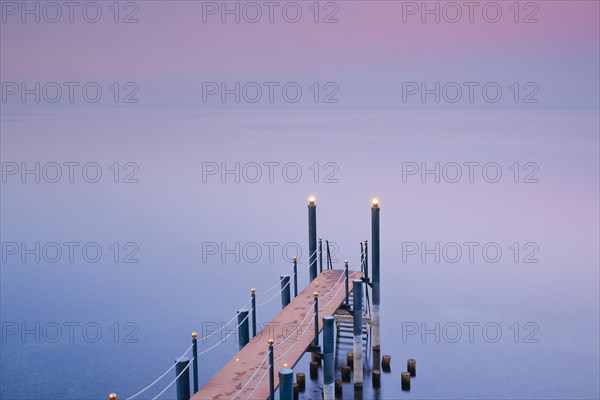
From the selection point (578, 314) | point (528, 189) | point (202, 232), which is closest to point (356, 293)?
point (578, 314)

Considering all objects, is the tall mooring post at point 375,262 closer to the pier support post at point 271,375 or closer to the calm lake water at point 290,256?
the calm lake water at point 290,256

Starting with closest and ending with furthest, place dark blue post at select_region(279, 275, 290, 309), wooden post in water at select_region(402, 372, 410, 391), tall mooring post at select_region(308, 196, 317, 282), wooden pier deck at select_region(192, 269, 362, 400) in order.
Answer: wooden pier deck at select_region(192, 269, 362, 400) → dark blue post at select_region(279, 275, 290, 309) → wooden post in water at select_region(402, 372, 410, 391) → tall mooring post at select_region(308, 196, 317, 282)

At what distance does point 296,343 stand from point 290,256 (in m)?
21.3

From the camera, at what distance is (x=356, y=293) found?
19578mm

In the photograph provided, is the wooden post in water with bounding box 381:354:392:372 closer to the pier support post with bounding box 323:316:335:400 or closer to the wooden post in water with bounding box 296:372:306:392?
the wooden post in water with bounding box 296:372:306:392

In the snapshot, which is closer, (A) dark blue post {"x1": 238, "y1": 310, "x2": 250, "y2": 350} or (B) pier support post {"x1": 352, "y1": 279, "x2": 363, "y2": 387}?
(A) dark blue post {"x1": 238, "y1": 310, "x2": 250, "y2": 350}

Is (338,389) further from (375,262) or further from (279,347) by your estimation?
(375,262)

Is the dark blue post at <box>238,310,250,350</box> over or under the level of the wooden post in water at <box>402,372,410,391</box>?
over

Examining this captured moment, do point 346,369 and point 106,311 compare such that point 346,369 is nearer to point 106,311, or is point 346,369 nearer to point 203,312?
point 203,312

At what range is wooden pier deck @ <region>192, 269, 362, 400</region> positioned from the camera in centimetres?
1535

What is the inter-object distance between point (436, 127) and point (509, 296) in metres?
97.1

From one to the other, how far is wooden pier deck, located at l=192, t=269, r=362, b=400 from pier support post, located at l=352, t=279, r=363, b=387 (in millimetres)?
720

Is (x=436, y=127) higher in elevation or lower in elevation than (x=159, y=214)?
higher

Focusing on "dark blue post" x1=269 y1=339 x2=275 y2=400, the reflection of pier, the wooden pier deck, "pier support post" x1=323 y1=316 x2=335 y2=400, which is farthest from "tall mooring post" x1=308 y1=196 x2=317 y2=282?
"dark blue post" x1=269 y1=339 x2=275 y2=400
